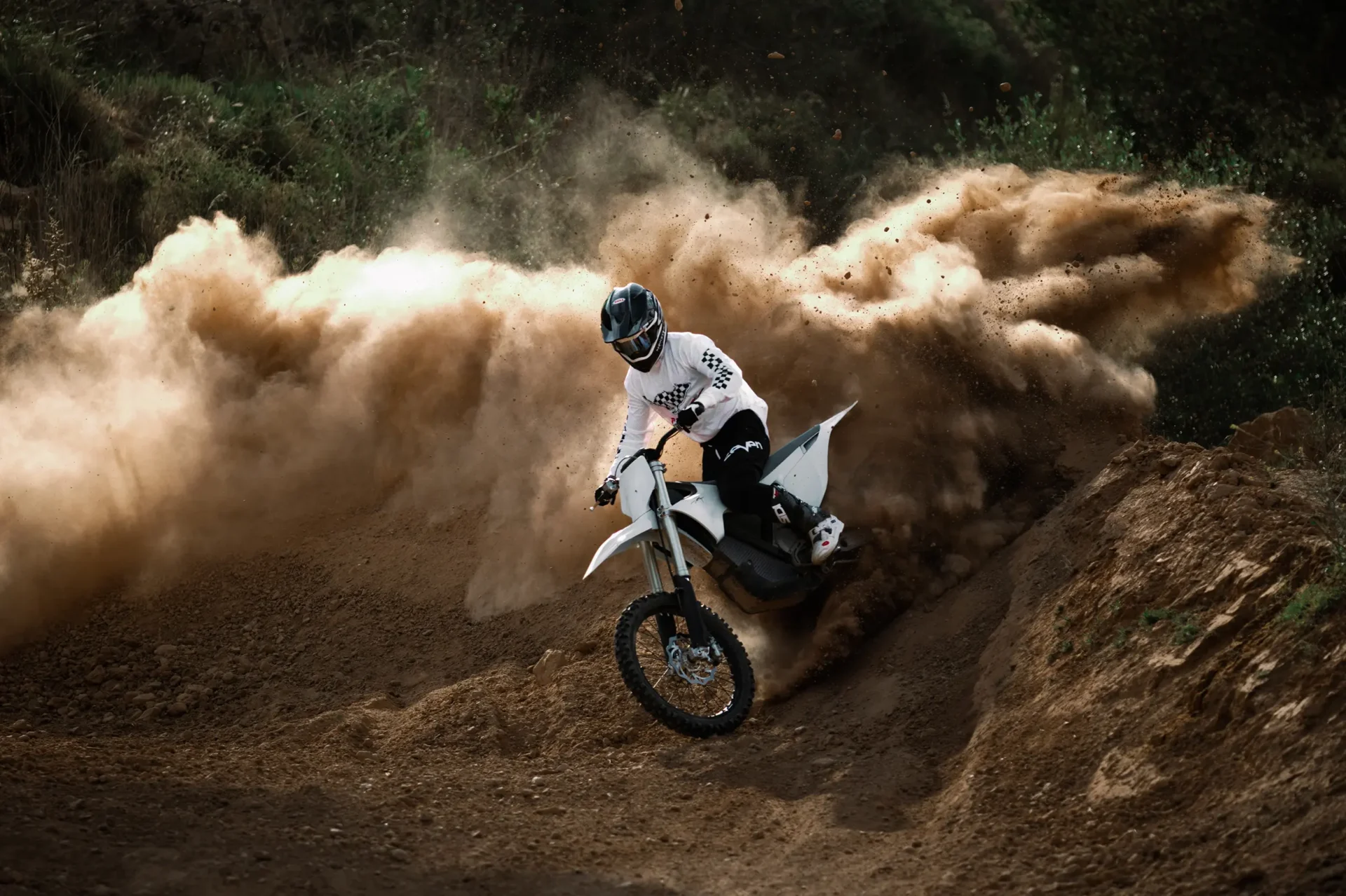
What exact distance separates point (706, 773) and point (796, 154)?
Result: 18871 mm

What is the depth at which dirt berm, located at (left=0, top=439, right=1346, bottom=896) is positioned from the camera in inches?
220

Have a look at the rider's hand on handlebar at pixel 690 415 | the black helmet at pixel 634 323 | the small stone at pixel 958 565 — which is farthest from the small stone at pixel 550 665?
the small stone at pixel 958 565

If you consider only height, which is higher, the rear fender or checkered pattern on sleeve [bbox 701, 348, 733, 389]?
checkered pattern on sleeve [bbox 701, 348, 733, 389]

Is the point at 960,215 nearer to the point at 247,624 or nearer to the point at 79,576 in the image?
the point at 247,624

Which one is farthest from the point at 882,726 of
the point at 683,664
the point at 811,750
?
the point at 683,664

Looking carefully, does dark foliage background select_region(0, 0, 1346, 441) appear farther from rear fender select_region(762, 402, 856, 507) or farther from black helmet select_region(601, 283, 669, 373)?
black helmet select_region(601, 283, 669, 373)

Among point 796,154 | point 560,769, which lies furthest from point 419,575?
point 796,154

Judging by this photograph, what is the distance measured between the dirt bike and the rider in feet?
0.48

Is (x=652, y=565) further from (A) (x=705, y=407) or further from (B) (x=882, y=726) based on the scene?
(B) (x=882, y=726)

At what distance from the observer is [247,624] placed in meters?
11.7

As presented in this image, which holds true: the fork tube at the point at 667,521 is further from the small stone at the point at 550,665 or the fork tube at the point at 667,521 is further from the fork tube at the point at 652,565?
the small stone at the point at 550,665

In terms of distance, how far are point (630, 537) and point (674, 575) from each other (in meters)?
0.34

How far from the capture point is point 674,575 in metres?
8.05

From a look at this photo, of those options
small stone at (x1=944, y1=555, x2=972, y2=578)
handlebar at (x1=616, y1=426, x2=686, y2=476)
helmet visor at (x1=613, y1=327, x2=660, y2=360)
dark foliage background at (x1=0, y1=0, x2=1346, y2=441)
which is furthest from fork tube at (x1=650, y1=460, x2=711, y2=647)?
dark foliage background at (x1=0, y1=0, x2=1346, y2=441)
